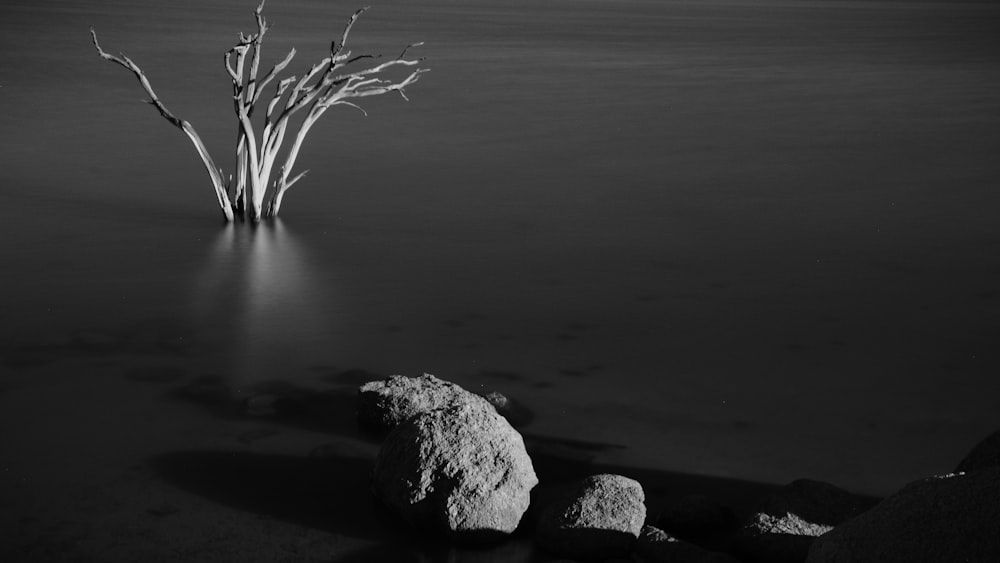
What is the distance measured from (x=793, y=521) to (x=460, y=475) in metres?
0.94

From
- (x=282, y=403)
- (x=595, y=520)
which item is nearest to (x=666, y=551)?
(x=595, y=520)

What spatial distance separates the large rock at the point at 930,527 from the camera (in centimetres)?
267

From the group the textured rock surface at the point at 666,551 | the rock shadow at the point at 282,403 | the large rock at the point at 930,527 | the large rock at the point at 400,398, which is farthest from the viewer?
the rock shadow at the point at 282,403

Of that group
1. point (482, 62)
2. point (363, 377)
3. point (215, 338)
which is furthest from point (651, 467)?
point (482, 62)

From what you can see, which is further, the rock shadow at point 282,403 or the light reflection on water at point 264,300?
the light reflection on water at point 264,300

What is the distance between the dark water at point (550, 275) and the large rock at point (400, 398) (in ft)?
0.82

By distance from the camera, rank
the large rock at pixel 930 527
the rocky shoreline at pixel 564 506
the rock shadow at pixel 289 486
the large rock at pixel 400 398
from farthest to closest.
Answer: the large rock at pixel 400 398
the rock shadow at pixel 289 486
the rocky shoreline at pixel 564 506
the large rock at pixel 930 527

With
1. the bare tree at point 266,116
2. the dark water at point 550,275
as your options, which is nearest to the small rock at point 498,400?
the dark water at point 550,275

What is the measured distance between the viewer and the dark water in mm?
4520

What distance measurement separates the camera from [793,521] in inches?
135

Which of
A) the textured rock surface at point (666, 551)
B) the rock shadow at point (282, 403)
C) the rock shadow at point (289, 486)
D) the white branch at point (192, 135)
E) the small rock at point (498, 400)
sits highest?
the white branch at point (192, 135)

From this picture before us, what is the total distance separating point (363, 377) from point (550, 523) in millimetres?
1565

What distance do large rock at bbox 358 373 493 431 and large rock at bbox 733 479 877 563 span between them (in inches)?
42.8

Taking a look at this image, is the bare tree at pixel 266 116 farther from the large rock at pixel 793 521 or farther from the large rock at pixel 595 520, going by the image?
the large rock at pixel 793 521
